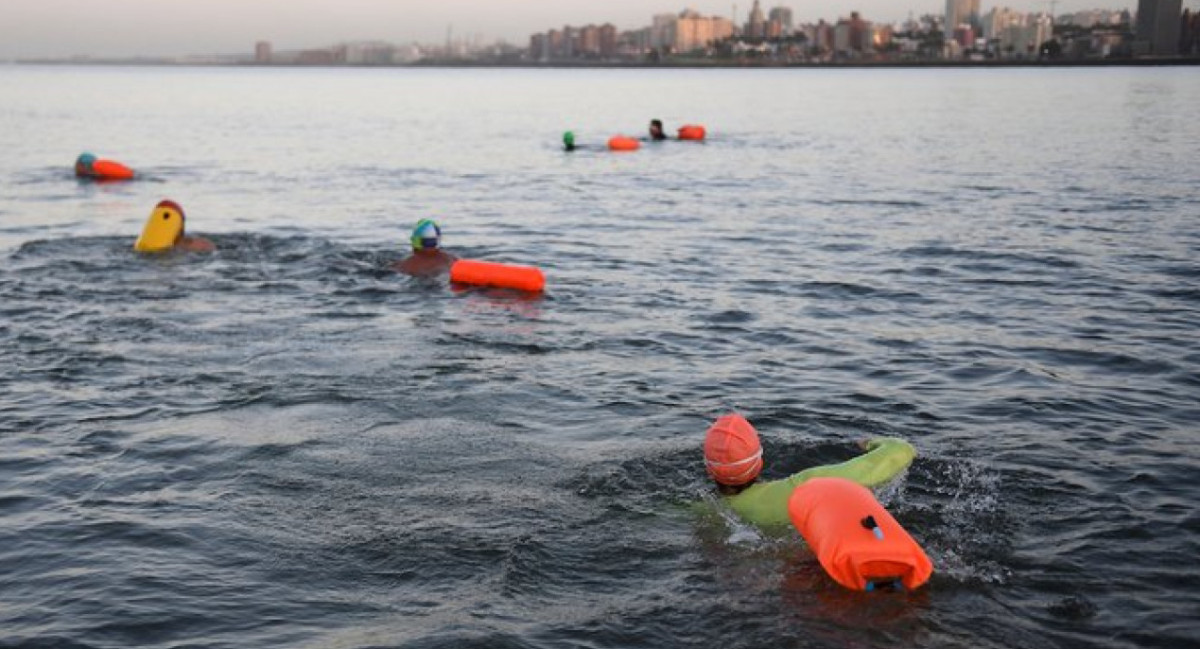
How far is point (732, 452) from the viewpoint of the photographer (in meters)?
7.99

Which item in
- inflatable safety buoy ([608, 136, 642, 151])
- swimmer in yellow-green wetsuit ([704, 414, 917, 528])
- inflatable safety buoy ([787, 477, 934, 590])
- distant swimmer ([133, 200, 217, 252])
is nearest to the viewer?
inflatable safety buoy ([787, 477, 934, 590])

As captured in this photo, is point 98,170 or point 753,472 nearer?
point 753,472

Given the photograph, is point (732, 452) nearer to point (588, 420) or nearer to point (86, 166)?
point (588, 420)

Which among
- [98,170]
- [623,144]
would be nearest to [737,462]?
[98,170]

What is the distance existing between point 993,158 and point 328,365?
30462 millimetres

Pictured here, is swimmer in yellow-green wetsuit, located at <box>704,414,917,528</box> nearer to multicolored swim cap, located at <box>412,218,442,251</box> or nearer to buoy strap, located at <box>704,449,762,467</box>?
buoy strap, located at <box>704,449,762,467</box>

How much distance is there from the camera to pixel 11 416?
436 inches

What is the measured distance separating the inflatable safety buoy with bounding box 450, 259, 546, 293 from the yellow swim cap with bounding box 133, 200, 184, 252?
5680 millimetres

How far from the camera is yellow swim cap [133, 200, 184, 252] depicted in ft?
63.6

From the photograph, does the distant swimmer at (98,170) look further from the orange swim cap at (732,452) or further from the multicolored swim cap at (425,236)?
the orange swim cap at (732,452)

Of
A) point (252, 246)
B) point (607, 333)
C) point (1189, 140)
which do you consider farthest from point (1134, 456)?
point (1189, 140)

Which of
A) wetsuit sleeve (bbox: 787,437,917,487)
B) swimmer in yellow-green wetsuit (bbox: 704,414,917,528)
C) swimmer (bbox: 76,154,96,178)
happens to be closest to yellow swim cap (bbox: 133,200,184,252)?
swimmer in yellow-green wetsuit (bbox: 704,414,917,528)

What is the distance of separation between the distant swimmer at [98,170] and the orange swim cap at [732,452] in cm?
2999

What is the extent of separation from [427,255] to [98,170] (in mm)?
19673
